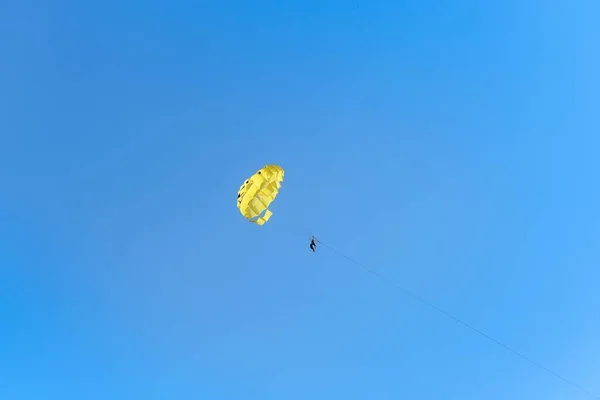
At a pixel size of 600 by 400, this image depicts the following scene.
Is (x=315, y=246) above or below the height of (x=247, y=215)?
above

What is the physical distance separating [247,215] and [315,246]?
20.6ft

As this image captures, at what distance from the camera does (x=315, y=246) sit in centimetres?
3666

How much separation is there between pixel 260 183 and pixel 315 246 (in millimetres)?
7322

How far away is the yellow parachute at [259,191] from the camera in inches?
1298

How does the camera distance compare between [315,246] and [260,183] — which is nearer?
[260,183]

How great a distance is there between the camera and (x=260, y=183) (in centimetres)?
3284

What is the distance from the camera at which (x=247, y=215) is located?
33.8m

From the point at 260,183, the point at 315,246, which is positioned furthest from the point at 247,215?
the point at 315,246

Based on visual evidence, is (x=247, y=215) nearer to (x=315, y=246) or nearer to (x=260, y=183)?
(x=260, y=183)

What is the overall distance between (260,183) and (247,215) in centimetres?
270

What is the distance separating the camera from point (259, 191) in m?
33.2

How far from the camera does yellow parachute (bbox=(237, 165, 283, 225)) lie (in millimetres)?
32969

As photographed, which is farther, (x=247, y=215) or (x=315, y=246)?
(x=315, y=246)
